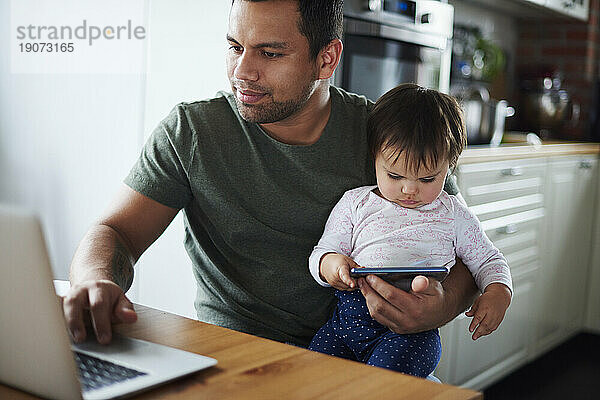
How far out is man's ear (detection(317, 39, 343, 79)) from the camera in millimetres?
1427

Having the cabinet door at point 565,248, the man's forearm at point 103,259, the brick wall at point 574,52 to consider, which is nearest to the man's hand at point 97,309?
the man's forearm at point 103,259

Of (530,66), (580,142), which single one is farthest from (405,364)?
(530,66)

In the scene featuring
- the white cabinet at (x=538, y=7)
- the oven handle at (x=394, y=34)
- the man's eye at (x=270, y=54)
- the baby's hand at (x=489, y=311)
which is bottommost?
the baby's hand at (x=489, y=311)

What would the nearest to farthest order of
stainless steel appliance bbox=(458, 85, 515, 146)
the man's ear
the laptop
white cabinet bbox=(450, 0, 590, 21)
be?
the laptop < the man's ear < stainless steel appliance bbox=(458, 85, 515, 146) < white cabinet bbox=(450, 0, 590, 21)

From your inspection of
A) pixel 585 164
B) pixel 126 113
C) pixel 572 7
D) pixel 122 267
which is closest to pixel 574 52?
pixel 572 7

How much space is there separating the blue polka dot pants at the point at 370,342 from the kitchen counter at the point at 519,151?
3.58ft

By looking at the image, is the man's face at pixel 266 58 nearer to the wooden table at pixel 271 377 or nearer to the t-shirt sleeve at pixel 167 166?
the t-shirt sleeve at pixel 167 166

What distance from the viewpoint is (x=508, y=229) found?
269 cm

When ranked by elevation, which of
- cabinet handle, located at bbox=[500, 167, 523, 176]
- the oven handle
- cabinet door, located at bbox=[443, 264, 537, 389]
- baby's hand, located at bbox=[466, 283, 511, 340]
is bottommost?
cabinet door, located at bbox=[443, 264, 537, 389]

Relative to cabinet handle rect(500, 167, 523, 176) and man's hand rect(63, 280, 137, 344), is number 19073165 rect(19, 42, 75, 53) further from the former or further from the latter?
cabinet handle rect(500, 167, 523, 176)

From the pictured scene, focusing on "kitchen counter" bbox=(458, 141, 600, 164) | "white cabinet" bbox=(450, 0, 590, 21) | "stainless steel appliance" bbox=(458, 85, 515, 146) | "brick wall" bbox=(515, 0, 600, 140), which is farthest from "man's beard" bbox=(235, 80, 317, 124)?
"brick wall" bbox=(515, 0, 600, 140)

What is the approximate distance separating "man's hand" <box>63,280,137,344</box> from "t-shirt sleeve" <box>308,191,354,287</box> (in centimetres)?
44

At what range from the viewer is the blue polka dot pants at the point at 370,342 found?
1214 mm

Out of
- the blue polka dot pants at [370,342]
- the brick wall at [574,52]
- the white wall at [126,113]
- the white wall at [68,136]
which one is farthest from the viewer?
the brick wall at [574,52]
